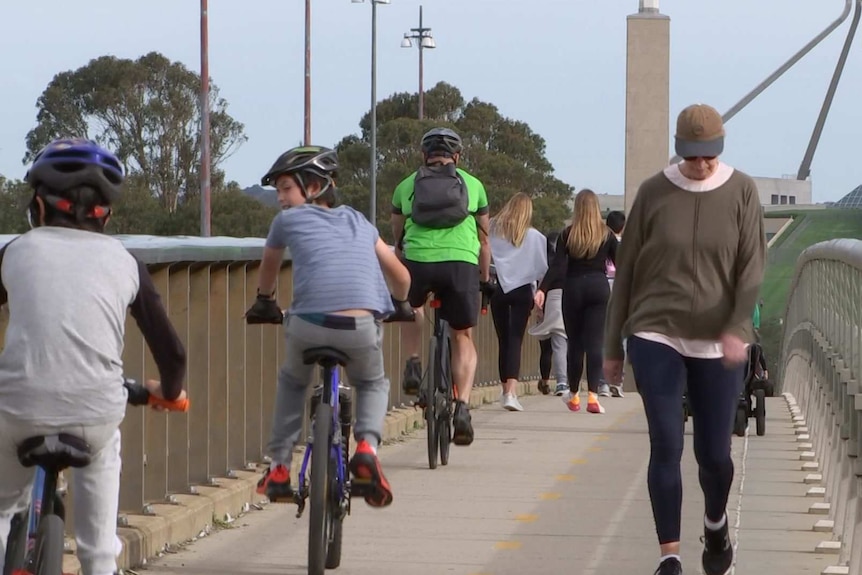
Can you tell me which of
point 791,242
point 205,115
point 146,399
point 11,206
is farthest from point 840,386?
point 791,242

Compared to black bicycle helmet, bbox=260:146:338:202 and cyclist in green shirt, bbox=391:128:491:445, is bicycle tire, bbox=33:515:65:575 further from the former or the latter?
cyclist in green shirt, bbox=391:128:491:445

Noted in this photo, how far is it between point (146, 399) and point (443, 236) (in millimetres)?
5906

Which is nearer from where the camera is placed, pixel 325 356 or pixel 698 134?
pixel 698 134

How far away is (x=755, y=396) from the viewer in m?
14.8

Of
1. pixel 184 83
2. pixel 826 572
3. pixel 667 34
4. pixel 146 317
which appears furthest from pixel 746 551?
pixel 184 83

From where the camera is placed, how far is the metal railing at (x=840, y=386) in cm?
760

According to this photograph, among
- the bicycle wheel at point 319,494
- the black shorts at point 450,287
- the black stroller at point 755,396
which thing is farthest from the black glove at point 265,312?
the black stroller at point 755,396

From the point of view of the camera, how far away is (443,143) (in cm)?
1070

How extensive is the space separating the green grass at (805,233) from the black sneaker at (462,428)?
9077cm

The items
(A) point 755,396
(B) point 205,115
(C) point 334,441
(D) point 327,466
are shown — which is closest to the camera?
(D) point 327,466

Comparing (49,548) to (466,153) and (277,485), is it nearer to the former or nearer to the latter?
(277,485)

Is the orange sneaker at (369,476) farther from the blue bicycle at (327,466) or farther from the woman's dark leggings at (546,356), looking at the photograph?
the woman's dark leggings at (546,356)

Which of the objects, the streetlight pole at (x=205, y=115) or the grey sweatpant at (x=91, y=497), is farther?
the streetlight pole at (x=205, y=115)

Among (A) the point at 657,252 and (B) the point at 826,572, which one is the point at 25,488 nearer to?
(A) the point at 657,252
